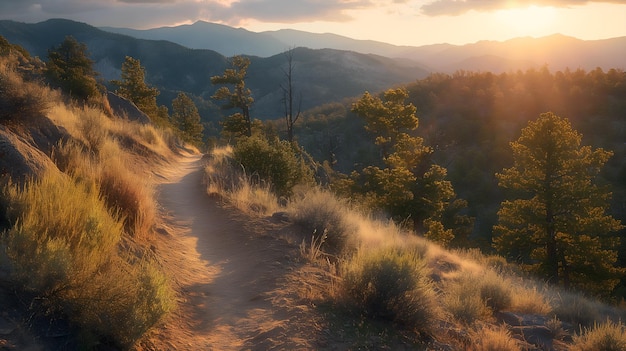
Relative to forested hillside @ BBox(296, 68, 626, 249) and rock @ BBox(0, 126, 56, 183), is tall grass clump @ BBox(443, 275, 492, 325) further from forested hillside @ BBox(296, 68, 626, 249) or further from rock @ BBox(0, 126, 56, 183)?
forested hillside @ BBox(296, 68, 626, 249)

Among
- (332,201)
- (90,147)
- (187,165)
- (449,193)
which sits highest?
(90,147)

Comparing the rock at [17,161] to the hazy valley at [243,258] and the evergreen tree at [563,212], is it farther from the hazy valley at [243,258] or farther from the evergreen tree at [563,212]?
the evergreen tree at [563,212]

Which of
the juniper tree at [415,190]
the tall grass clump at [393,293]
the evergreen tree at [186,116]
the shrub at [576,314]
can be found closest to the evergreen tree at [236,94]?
the juniper tree at [415,190]

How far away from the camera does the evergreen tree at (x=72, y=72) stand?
23.3m

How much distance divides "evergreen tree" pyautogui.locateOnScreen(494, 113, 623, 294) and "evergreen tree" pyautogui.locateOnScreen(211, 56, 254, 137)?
2383cm

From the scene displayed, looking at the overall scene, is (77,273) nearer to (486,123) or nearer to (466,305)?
(466,305)

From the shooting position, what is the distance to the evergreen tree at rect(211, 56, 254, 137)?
37062 millimetres

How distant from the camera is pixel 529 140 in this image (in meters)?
22.0

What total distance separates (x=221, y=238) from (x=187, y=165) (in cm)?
1154

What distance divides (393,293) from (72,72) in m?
25.5

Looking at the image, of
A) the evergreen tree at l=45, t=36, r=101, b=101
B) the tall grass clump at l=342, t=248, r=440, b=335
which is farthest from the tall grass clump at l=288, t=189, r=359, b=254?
the evergreen tree at l=45, t=36, r=101, b=101

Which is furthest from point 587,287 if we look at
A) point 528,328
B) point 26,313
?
point 26,313

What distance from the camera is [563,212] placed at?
21281 millimetres

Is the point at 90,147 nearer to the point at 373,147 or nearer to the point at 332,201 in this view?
the point at 332,201
